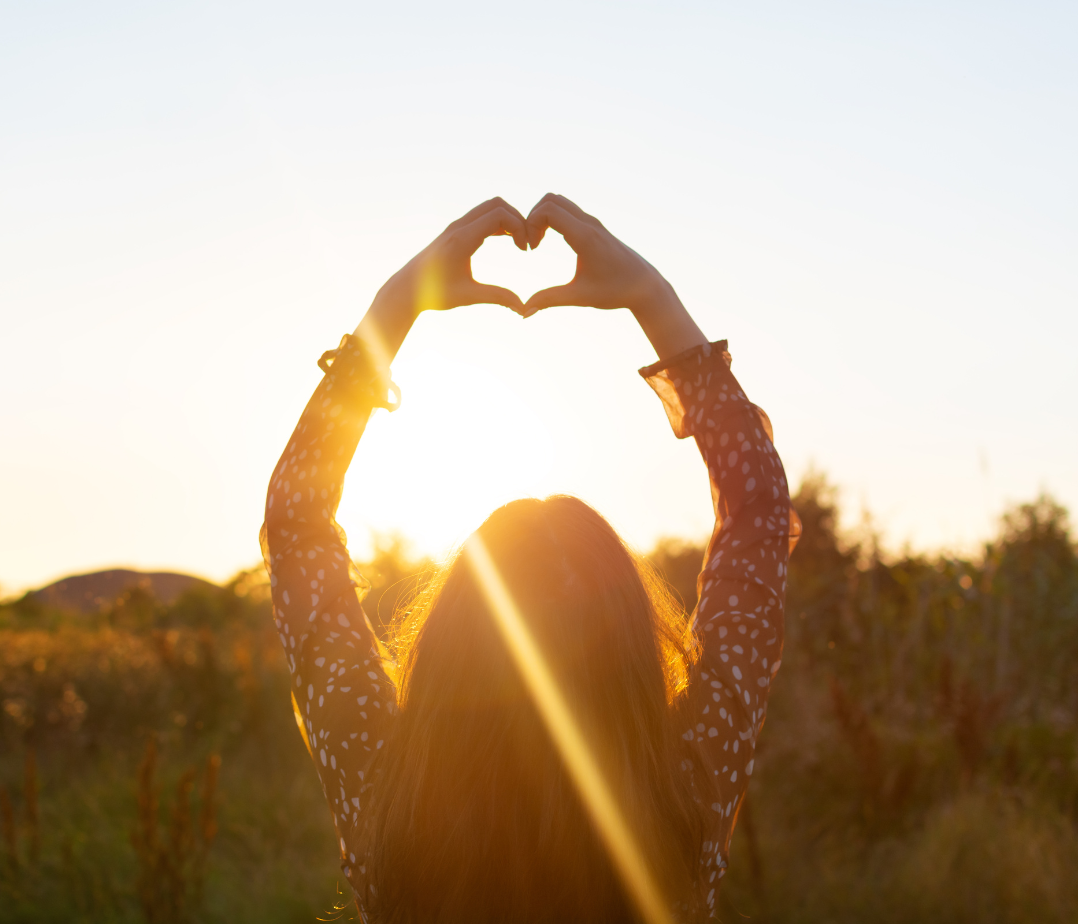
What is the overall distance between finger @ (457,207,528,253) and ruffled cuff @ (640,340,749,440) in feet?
1.30

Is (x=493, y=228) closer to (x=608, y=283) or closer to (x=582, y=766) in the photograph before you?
(x=608, y=283)

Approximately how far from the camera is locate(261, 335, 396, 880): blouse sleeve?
128 cm

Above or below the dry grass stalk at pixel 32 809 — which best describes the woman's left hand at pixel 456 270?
above

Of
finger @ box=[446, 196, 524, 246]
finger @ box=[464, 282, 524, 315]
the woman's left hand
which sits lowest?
finger @ box=[464, 282, 524, 315]

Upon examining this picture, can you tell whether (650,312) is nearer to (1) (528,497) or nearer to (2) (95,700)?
(1) (528,497)

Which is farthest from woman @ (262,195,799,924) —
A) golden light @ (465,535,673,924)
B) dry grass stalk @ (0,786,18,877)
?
dry grass stalk @ (0,786,18,877)

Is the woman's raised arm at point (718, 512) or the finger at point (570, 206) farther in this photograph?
the finger at point (570, 206)

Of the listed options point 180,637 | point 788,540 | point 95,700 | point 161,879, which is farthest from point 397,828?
point 180,637

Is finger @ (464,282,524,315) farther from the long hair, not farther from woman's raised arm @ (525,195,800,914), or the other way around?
the long hair

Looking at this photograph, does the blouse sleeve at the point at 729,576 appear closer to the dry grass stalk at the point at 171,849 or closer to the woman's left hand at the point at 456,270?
the woman's left hand at the point at 456,270

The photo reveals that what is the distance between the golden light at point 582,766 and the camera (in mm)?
1095

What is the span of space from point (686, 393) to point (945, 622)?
7150 millimetres

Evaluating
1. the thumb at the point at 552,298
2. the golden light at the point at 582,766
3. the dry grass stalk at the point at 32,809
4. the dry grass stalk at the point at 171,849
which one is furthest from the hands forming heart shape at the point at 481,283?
the dry grass stalk at the point at 32,809

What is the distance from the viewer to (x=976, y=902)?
4.05 m
